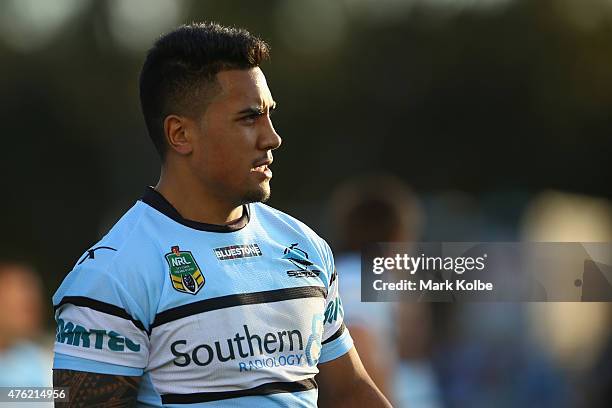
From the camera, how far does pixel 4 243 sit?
82.6ft

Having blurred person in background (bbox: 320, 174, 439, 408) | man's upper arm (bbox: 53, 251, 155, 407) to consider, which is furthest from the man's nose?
blurred person in background (bbox: 320, 174, 439, 408)

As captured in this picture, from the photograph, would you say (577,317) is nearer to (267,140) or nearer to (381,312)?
(381,312)

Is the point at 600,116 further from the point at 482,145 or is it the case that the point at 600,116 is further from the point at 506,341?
the point at 506,341

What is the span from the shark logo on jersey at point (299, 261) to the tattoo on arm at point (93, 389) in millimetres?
661

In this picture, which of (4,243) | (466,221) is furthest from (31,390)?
(4,243)

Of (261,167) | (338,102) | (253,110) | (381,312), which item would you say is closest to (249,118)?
(253,110)

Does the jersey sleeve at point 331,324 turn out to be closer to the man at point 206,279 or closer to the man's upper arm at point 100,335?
the man at point 206,279

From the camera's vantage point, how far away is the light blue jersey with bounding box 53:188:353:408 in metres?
3.65

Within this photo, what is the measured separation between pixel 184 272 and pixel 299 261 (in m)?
0.44

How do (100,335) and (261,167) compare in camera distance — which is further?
(261,167)

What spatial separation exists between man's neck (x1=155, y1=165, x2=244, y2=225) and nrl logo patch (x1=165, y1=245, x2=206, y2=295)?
0.20m

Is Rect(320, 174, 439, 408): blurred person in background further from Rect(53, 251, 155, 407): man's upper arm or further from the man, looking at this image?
Rect(53, 251, 155, 407): man's upper arm

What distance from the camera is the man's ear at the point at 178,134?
404 cm

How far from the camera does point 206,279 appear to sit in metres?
3.79
